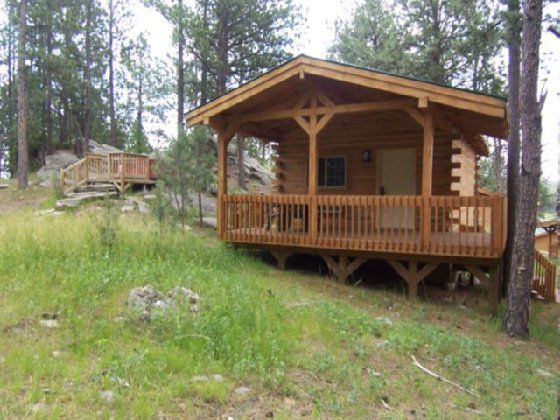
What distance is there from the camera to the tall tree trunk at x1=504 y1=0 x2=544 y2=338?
6609 mm

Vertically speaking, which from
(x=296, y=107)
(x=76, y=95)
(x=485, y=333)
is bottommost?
(x=485, y=333)

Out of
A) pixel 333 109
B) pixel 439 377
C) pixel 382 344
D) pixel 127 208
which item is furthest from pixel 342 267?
pixel 127 208

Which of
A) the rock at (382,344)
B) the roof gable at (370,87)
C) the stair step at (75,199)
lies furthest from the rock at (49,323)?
the stair step at (75,199)

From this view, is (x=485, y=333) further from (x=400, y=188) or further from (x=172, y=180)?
(x=172, y=180)

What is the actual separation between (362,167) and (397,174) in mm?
927

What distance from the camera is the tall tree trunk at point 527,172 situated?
6.61m

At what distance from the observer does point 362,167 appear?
11.4 metres

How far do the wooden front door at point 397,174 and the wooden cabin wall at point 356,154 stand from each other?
0.12 m

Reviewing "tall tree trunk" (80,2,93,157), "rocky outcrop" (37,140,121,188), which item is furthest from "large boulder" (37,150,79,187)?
"tall tree trunk" (80,2,93,157)

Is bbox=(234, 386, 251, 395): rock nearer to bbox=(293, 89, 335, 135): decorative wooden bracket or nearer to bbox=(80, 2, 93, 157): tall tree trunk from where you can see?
bbox=(293, 89, 335, 135): decorative wooden bracket

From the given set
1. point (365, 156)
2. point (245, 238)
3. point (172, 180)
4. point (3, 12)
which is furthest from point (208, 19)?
point (3, 12)

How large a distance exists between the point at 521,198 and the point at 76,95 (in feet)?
85.8

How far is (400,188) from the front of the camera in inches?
433

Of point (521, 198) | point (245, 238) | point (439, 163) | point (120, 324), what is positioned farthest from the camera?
point (439, 163)
